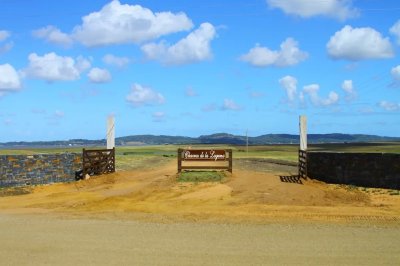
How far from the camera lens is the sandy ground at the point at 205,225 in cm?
1019

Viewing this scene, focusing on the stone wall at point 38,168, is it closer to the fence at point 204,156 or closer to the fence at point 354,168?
the fence at point 204,156

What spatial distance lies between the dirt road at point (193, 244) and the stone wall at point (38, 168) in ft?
36.3

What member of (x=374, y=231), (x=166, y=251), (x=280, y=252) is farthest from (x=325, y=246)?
(x=166, y=251)

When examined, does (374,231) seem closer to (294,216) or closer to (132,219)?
(294,216)

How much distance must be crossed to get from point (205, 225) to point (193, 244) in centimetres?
257

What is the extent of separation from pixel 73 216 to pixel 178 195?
5557mm

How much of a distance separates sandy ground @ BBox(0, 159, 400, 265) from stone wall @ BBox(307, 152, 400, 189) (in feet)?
4.50

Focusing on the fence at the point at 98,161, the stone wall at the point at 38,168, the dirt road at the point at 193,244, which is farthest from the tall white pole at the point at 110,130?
the dirt road at the point at 193,244

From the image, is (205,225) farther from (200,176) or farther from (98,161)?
(98,161)

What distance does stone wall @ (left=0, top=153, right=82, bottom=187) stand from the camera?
982 inches

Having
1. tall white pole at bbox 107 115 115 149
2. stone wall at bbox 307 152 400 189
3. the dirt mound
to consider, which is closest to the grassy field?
tall white pole at bbox 107 115 115 149

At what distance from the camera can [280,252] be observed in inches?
408

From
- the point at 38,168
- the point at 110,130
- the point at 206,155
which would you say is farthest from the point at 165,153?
the point at 206,155

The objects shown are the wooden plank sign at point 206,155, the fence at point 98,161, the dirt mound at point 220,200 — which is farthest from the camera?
the fence at point 98,161
